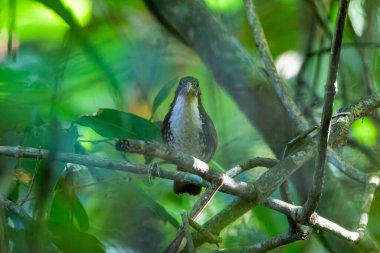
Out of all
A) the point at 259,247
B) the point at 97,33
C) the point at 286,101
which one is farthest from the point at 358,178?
the point at 97,33

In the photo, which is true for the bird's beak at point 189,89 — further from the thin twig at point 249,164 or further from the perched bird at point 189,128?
the thin twig at point 249,164

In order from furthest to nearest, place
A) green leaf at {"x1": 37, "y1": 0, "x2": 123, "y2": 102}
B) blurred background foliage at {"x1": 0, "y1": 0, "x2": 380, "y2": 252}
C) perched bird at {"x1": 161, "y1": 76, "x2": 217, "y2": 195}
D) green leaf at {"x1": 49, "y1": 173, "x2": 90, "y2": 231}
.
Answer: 1. perched bird at {"x1": 161, "y1": 76, "x2": 217, "y2": 195}
2. green leaf at {"x1": 49, "y1": 173, "x2": 90, "y2": 231}
3. blurred background foliage at {"x1": 0, "y1": 0, "x2": 380, "y2": 252}
4. green leaf at {"x1": 37, "y1": 0, "x2": 123, "y2": 102}

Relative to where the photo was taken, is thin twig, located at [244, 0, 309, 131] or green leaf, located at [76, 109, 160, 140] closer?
green leaf, located at [76, 109, 160, 140]

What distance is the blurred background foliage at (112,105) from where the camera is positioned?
35.2 inches

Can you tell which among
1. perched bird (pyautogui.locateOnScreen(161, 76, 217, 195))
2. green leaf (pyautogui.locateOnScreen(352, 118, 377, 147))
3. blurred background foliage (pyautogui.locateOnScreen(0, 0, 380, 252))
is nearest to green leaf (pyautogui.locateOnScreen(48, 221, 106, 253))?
blurred background foliage (pyautogui.locateOnScreen(0, 0, 380, 252))

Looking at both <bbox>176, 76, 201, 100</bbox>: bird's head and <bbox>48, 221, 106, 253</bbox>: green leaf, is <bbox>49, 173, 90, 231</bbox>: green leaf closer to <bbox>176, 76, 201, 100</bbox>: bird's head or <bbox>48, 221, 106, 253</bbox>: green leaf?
<bbox>48, 221, 106, 253</bbox>: green leaf

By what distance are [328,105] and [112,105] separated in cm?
96

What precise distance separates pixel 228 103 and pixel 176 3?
544 mm

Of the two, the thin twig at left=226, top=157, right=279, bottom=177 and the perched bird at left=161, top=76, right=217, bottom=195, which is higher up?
the perched bird at left=161, top=76, right=217, bottom=195

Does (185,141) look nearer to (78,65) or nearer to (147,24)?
(147,24)

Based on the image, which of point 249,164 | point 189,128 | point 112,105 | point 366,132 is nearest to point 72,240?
point 249,164

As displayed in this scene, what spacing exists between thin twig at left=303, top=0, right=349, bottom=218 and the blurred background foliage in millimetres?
323

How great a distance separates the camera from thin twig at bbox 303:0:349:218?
3.60 feet

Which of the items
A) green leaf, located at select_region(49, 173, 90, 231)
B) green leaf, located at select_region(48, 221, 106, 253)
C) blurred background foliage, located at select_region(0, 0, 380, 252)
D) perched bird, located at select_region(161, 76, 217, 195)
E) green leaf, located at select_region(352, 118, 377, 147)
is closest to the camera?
blurred background foliage, located at select_region(0, 0, 380, 252)
